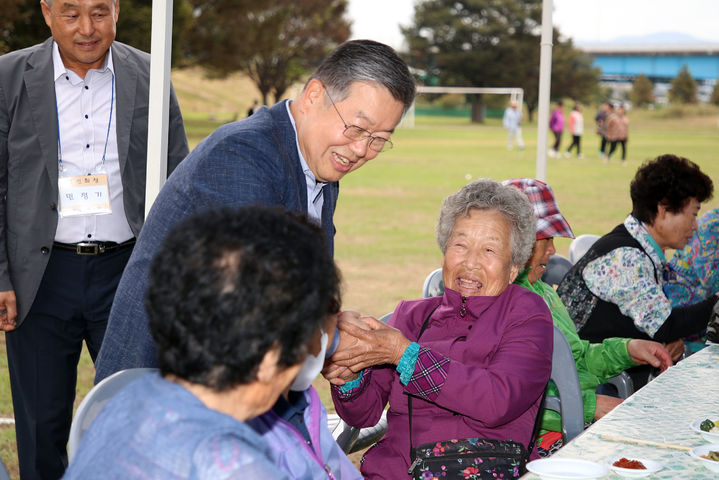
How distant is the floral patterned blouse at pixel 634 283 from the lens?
3396 millimetres

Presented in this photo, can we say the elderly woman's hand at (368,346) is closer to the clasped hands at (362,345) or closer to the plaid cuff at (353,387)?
the clasped hands at (362,345)

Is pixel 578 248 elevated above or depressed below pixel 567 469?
above

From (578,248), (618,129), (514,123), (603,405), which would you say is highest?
(514,123)

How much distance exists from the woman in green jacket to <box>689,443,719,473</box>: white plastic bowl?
34.8 inches

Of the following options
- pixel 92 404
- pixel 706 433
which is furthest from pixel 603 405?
pixel 92 404

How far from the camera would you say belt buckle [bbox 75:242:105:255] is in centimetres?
319

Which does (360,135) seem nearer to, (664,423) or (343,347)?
(343,347)

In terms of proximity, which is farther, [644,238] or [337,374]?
[644,238]

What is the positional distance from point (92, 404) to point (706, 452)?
4.48 feet

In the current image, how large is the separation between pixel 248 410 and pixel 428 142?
34.0 meters

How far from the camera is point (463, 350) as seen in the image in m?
2.42

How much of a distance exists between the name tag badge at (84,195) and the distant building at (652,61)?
231 feet

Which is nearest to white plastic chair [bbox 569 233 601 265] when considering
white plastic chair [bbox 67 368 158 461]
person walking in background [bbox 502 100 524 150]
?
white plastic chair [bbox 67 368 158 461]

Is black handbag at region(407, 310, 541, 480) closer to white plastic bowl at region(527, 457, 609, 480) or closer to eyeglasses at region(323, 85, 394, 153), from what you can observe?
white plastic bowl at region(527, 457, 609, 480)
